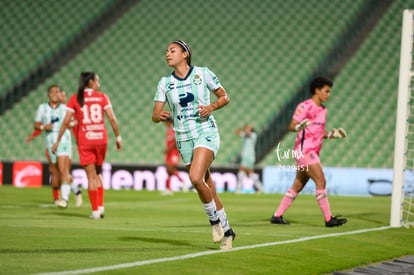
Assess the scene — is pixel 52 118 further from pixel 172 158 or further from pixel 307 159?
pixel 172 158

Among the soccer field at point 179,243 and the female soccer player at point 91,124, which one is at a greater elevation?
the female soccer player at point 91,124

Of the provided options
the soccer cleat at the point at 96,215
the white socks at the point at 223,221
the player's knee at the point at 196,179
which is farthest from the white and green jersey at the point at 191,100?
the soccer cleat at the point at 96,215

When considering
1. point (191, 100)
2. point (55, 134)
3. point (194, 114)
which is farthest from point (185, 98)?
point (55, 134)

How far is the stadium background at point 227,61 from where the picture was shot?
2709cm

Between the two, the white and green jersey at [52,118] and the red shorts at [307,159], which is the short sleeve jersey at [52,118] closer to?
the white and green jersey at [52,118]

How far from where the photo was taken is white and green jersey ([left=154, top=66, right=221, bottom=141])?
8336mm

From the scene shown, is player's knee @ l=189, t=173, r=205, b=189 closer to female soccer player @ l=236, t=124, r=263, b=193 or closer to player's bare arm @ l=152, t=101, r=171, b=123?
player's bare arm @ l=152, t=101, r=171, b=123

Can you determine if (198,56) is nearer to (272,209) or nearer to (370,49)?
(370,49)

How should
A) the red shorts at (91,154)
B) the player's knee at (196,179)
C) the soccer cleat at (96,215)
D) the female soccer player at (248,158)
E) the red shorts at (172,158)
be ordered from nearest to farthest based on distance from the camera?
the player's knee at (196,179) < the soccer cleat at (96,215) < the red shorts at (91,154) < the red shorts at (172,158) < the female soccer player at (248,158)

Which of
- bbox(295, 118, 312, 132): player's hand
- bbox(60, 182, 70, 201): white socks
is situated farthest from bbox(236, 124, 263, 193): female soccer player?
bbox(295, 118, 312, 132): player's hand

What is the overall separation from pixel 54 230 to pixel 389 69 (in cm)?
2075

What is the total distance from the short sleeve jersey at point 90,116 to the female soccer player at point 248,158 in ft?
38.9

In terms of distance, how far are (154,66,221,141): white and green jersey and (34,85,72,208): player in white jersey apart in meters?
7.34

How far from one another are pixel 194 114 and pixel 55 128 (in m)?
8.14
